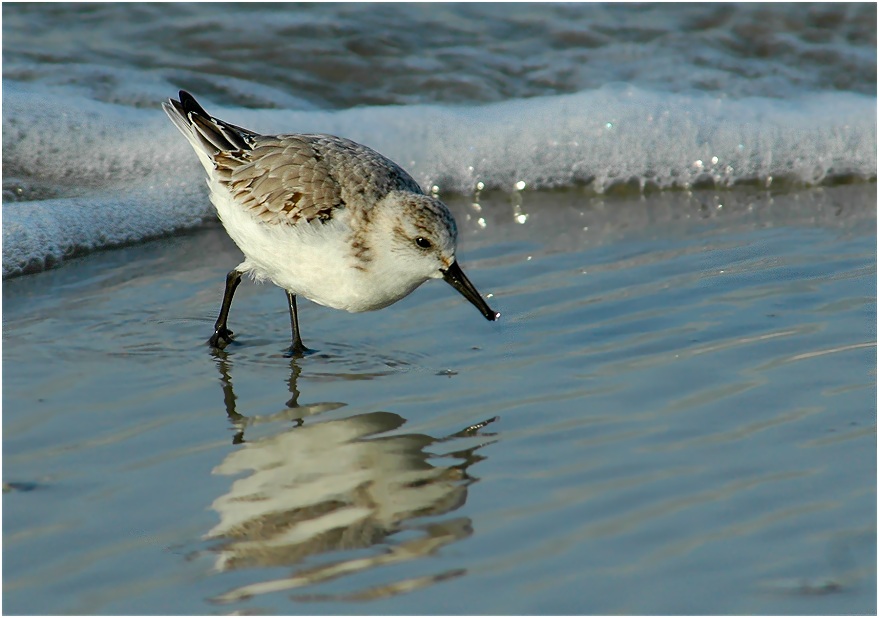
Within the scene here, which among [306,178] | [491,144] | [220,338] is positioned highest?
[306,178]

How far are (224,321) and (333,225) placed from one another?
0.83 m

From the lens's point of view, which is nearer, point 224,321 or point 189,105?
point 224,321

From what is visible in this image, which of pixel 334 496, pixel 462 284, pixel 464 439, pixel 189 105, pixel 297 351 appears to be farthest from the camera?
pixel 189 105

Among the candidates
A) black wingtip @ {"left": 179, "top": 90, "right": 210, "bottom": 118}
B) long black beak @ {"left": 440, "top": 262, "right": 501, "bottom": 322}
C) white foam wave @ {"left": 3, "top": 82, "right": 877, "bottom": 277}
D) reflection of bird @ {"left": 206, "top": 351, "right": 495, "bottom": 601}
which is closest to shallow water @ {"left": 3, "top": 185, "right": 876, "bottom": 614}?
reflection of bird @ {"left": 206, "top": 351, "right": 495, "bottom": 601}

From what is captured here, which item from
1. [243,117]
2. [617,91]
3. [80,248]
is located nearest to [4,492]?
[80,248]

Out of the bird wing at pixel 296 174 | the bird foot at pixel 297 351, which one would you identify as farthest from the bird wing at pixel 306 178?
the bird foot at pixel 297 351

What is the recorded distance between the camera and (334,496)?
11.2 feet

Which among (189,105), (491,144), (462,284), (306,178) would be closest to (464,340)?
(462,284)

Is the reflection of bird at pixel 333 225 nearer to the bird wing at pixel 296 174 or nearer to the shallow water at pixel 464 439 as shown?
the bird wing at pixel 296 174

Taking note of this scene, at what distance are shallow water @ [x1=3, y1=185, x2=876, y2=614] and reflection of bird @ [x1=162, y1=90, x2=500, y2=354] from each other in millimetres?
354

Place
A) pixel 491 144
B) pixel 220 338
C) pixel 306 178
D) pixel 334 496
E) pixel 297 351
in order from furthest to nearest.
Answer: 1. pixel 491 144
2. pixel 220 338
3. pixel 297 351
4. pixel 306 178
5. pixel 334 496

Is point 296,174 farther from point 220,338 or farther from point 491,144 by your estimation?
point 491,144

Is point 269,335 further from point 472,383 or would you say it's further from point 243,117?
point 243,117

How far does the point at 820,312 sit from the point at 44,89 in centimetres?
564
